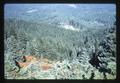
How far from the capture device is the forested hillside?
482cm

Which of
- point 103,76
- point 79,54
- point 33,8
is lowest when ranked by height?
point 103,76

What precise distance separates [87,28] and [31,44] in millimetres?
782

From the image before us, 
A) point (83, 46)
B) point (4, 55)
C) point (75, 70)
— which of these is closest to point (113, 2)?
point (83, 46)

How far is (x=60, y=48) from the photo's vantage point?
4840 millimetres

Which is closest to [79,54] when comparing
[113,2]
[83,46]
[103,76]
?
[83,46]

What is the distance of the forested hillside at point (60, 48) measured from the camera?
190 inches

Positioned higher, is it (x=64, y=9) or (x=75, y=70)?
(x=64, y=9)

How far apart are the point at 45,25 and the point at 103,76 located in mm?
1033

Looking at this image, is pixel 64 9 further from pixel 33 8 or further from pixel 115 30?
pixel 115 30

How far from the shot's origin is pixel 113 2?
4.80m

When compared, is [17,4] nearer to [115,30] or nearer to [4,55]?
[4,55]

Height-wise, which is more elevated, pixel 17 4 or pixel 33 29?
pixel 17 4

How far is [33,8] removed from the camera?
4836mm

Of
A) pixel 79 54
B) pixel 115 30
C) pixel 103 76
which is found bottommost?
pixel 103 76
